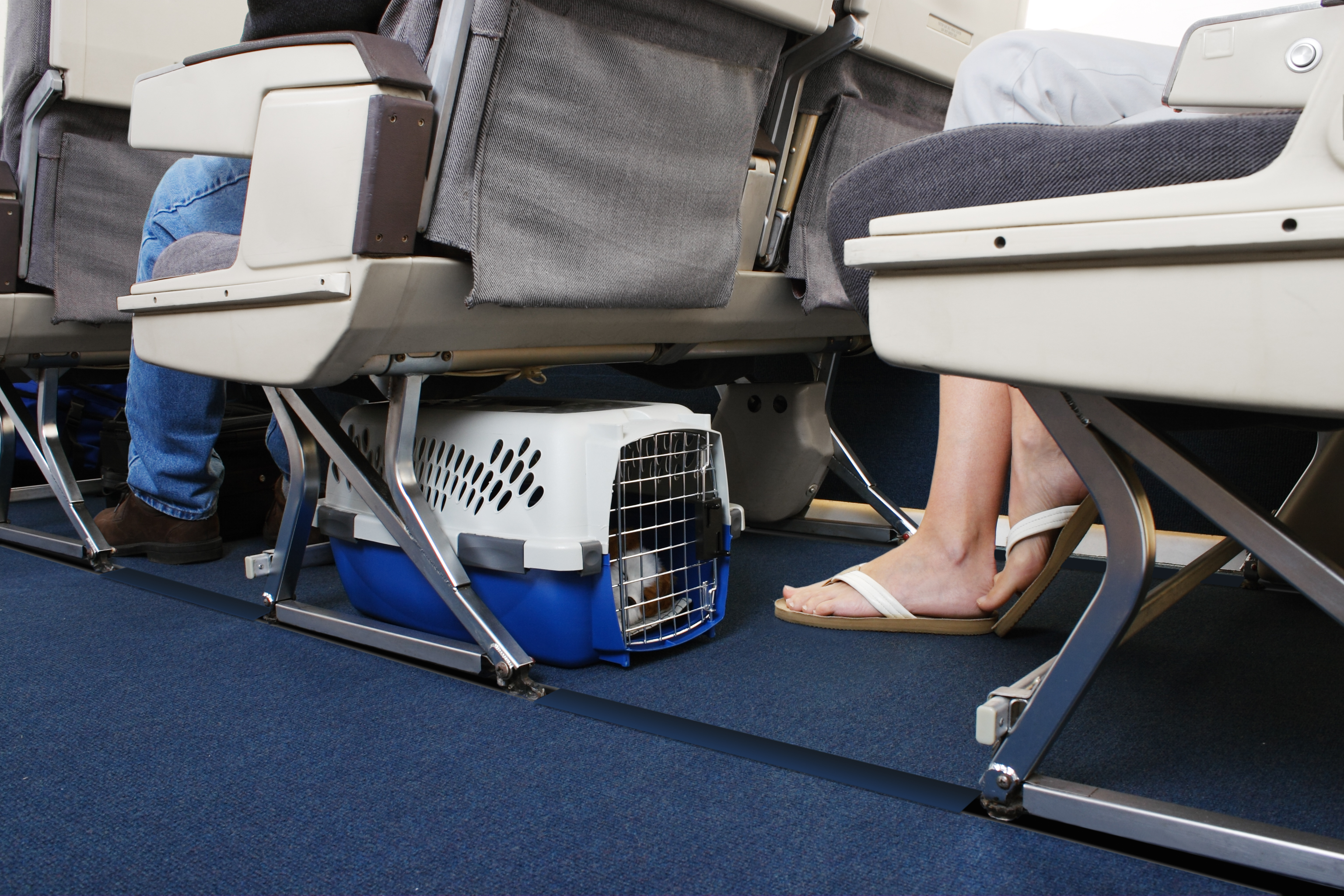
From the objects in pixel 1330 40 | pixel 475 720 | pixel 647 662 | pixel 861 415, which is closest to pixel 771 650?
pixel 647 662

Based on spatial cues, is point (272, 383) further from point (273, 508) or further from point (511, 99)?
point (273, 508)

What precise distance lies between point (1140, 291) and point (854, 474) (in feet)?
4.60

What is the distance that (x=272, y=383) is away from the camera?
101 centimetres

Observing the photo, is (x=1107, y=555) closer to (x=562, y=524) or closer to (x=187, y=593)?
(x=562, y=524)

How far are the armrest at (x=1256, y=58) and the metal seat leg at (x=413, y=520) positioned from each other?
81 cm

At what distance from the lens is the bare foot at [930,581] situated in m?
1.22

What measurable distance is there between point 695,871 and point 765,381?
4.64 ft

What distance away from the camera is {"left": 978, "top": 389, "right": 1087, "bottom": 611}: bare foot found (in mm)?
1104

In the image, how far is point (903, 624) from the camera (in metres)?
1.22

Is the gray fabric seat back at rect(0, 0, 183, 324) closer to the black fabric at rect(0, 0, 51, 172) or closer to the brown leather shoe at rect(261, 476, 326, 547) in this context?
the black fabric at rect(0, 0, 51, 172)

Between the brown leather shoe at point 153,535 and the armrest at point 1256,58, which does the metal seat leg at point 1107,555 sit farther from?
the brown leather shoe at point 153,535

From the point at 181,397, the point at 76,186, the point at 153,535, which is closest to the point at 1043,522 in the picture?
the point at 181,397

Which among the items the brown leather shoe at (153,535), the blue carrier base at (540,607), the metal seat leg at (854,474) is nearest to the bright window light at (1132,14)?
the metal seat leg at (854,474)

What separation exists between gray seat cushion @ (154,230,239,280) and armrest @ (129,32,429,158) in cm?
11
